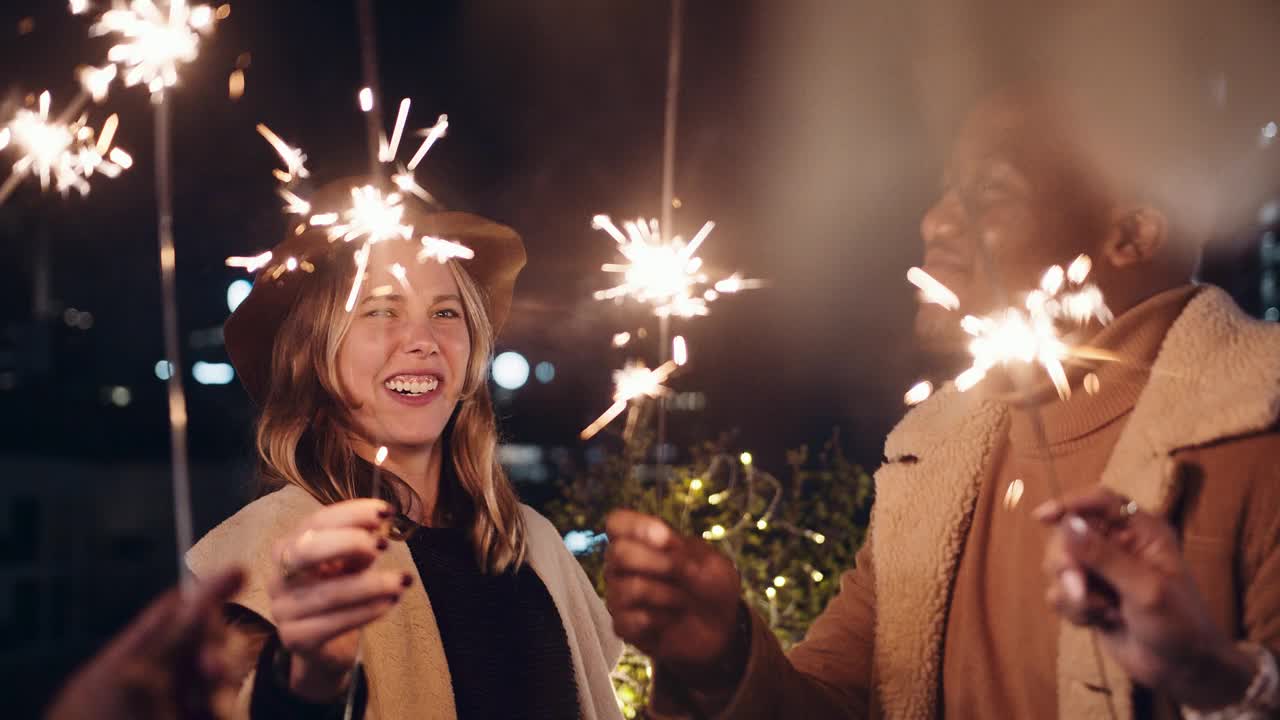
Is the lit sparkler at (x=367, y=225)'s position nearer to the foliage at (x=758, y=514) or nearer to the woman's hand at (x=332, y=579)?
the woman's hand at (x=332, y=579)

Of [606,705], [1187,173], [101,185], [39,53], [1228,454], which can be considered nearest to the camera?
[1228,454]

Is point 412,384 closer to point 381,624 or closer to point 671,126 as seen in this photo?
point 381,624

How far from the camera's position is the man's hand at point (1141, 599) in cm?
165

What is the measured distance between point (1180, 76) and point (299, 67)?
A: 121 inches

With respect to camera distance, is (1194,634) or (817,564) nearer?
(1194,634)

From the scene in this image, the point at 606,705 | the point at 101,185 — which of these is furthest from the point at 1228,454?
the point at 101,185

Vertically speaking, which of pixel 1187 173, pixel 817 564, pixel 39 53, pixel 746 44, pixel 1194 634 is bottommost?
pixel 1194 634

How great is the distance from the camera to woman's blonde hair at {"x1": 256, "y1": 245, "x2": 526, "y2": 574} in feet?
8.51

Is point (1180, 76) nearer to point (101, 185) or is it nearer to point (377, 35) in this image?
point (377, 35)

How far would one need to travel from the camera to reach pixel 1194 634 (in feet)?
5.40

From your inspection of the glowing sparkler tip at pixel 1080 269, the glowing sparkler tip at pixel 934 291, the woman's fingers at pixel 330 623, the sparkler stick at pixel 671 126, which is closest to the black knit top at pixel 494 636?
the woman's fingers at pixel 330 623

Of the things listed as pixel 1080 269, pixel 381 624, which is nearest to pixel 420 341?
pixel 381 624

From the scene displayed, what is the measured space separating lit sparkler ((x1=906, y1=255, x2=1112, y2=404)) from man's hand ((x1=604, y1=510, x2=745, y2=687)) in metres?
0.84

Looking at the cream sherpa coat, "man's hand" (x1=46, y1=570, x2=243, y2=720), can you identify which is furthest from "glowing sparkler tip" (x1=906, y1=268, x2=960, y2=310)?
"man's hand" (x1=46, y1=570, x2=243, y2=720)
